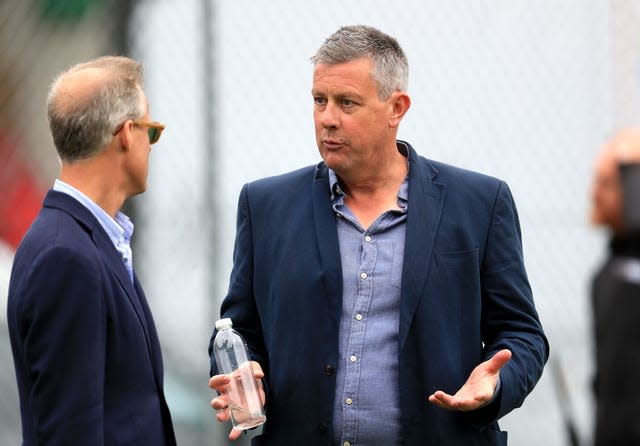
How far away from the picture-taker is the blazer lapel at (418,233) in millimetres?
3318

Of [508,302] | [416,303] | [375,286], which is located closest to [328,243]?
[375,286]

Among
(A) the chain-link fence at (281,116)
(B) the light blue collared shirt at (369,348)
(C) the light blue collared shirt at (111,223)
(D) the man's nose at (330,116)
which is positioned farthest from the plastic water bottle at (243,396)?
(A) the chain-link fence at (281,116)

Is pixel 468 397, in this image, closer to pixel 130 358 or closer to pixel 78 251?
pixel 130 358

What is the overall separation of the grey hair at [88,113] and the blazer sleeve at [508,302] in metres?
1.12

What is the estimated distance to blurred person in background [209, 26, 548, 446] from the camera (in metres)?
3.33

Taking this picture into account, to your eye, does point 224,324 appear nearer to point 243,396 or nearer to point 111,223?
point 243,396

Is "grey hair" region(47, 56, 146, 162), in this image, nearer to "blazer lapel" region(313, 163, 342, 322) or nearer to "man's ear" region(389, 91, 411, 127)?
"blazer lapel" region(313, 163, 342, 322)

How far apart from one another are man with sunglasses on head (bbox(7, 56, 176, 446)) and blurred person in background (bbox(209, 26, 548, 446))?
0.35 metres

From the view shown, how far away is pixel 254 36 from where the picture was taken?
4672mm

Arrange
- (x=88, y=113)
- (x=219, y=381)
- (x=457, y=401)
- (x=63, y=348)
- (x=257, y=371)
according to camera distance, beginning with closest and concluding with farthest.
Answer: (x=63, y=348)
(x=88, y=113)
(x=457, y=401)
(x=219, y=381)
(x=257, y=371)

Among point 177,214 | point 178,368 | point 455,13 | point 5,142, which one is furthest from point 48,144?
point 455,13

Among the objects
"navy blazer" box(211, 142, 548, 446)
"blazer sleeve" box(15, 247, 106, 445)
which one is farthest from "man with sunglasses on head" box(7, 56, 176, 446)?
"navy blazer" box(211, 142, 548, 446)

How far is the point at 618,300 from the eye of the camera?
216 cm

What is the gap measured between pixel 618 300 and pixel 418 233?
1.27m
